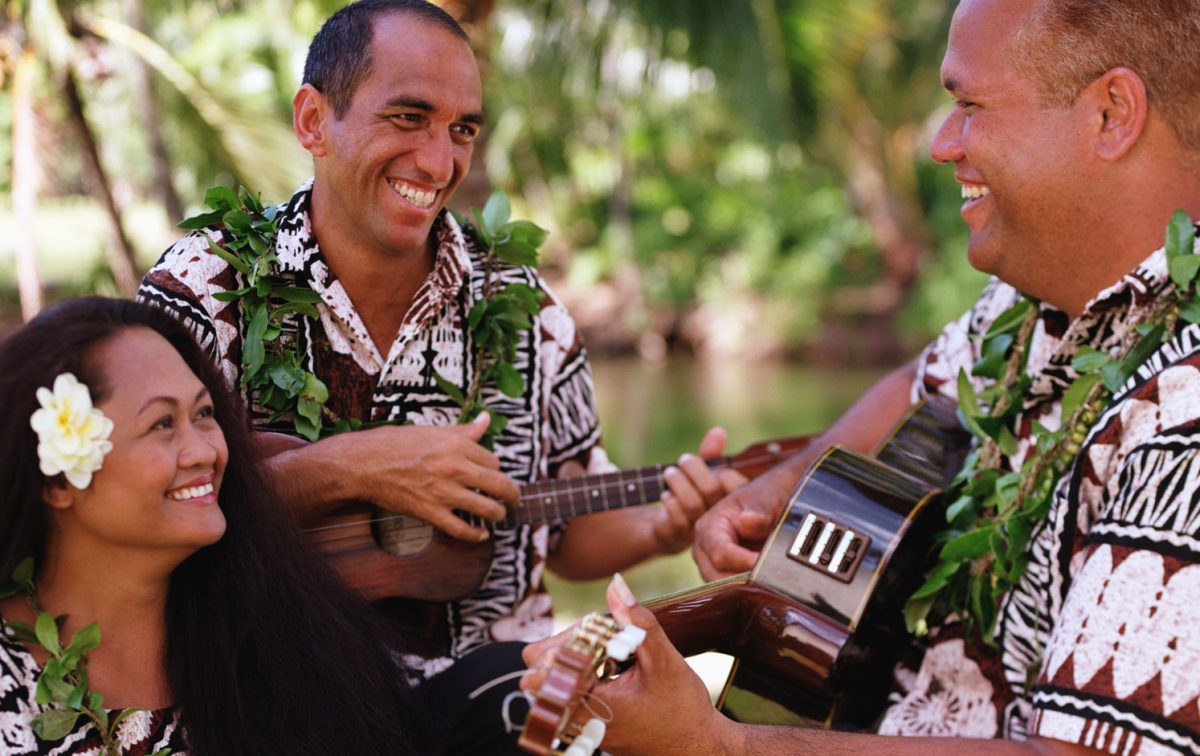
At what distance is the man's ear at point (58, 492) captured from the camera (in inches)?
82.8

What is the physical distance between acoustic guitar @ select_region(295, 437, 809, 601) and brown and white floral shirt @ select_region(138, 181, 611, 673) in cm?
9

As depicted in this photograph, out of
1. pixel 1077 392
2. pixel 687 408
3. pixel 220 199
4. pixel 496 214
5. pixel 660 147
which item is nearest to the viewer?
pixel 1077 392

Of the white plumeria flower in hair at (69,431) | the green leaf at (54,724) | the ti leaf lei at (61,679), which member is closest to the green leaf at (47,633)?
the ti leaf lei at (61,679)

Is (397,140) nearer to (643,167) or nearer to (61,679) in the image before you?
(61,679)

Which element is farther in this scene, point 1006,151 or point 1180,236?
point 1006,151

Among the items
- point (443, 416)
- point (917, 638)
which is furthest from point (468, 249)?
point (917, 638)

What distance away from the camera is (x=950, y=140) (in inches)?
106

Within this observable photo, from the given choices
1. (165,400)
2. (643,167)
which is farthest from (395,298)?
(643,167)

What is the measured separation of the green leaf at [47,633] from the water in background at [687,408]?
5.45 m

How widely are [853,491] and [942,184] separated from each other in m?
22.1

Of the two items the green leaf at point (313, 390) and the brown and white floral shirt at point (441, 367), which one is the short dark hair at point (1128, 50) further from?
the green leaf at point (313, 390)

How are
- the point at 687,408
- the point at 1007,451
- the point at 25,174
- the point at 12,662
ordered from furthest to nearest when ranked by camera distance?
the point at 687,408, the point at 25,174, the point at 1007,451, the point at 12,662

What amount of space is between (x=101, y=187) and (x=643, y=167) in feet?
63.1

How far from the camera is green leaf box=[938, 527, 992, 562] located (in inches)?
106
